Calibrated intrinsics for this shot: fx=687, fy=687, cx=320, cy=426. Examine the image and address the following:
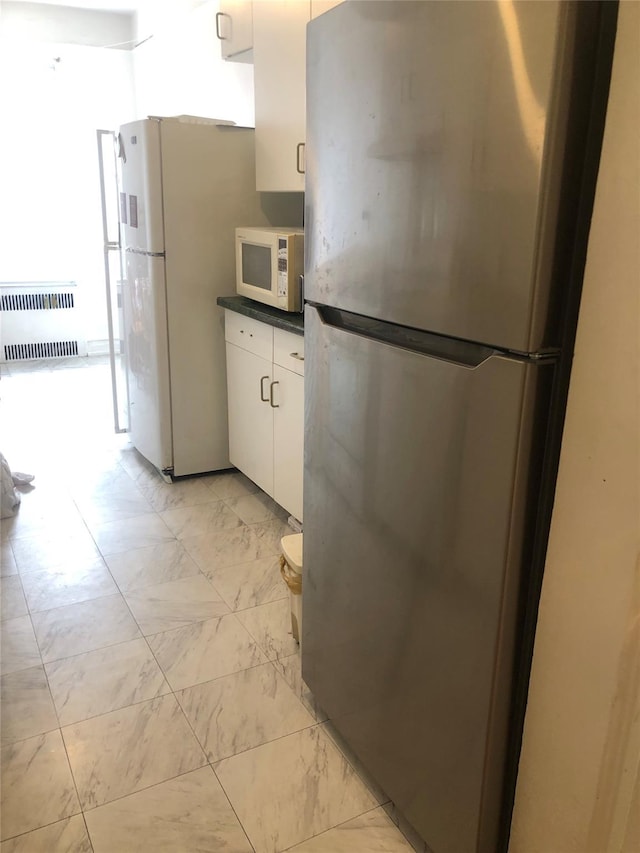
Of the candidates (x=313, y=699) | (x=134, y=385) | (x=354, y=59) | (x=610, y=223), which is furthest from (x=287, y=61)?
(x=313, y=699)

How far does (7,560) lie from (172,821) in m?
1.46

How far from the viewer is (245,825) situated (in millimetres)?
1561

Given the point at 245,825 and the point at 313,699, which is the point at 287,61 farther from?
the point at 245,825

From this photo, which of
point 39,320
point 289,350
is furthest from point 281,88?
point 39,320

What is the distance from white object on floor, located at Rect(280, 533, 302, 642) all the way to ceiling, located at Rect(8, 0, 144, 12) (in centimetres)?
450

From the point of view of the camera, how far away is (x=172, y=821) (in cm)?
157

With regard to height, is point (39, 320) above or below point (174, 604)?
above

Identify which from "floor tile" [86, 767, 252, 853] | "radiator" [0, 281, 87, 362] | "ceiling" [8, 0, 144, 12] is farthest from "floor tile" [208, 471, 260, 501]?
"ceiling" [8, 0, 144, 12]

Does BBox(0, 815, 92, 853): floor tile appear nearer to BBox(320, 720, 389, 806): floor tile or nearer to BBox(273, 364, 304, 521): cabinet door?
BBox(320, 720, 389, 806): floor tile

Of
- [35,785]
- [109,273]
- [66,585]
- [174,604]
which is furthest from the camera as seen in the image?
[109,273]

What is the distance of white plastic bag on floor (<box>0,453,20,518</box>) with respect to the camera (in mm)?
3023

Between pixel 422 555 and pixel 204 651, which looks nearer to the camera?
pixel 422 555

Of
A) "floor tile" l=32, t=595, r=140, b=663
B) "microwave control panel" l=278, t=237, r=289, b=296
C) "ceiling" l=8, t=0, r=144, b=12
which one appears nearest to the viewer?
"floor tile" l=32, t=595, r=140, b=663

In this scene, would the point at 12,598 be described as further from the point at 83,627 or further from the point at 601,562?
the point at 601,562
